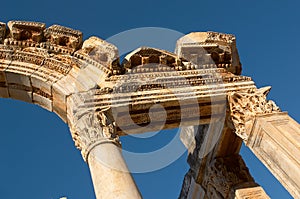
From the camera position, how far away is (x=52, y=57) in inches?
457

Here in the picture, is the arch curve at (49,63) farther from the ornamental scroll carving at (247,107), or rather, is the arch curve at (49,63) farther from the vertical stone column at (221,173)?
the vertical stone column at (221,173)

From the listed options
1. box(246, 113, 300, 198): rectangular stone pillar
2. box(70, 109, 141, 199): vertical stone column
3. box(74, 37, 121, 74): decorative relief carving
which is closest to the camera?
box(70, 109, 141, 199): vertical stone column

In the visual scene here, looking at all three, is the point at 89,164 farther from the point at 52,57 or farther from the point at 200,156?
the point at 200,156

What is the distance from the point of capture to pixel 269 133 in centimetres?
959

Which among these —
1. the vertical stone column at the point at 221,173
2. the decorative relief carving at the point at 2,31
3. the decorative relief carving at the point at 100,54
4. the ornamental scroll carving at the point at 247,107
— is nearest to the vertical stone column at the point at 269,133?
the ornamental scroll carving at the point at 247,107

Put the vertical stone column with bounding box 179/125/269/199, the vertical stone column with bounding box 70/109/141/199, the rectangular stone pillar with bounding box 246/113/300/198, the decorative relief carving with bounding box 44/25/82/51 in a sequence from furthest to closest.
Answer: the decorative relief carving with bounding box 44/25/82/51 → the vertical stone column with bounding box 179/125/269/199 → the rectangular stone pillar with bounding box 246/113/300/198 → the vertical stone column with bounding box 70/109/141/199

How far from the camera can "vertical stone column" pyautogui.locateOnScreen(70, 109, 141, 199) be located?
786 centimetres

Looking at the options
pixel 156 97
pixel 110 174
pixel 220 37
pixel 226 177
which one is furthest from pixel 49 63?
pixel 226 177

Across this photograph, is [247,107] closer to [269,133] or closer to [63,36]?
[269,133]

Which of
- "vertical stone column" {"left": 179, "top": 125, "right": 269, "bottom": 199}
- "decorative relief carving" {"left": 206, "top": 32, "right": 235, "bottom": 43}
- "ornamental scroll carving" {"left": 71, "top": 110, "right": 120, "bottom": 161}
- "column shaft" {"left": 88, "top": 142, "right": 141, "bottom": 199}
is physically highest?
"decorative relief carving" {"left": 206, "top": 32, "right": 235, "bottom": 43}

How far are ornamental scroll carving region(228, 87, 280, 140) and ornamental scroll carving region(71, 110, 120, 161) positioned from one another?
3.20 meters

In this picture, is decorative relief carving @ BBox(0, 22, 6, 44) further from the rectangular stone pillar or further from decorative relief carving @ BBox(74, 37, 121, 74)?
the rectangular stone pillar

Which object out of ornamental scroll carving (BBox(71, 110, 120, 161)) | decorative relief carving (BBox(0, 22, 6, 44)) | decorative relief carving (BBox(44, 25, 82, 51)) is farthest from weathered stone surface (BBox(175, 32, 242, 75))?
decorative relief carving (BBox(0, 22, 6, 44))

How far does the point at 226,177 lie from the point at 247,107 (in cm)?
282
